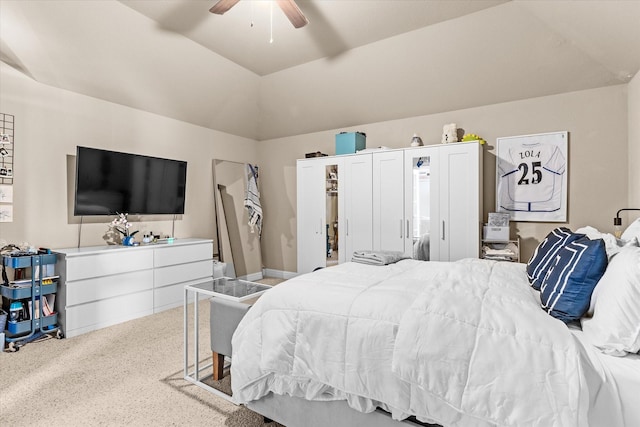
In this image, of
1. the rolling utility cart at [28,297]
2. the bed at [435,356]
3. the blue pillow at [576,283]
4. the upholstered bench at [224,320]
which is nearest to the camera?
the bed at [435,356]

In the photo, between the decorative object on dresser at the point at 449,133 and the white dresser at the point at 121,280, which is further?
the decorative object on dresser at the point at 449,133

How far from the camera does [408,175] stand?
418cm

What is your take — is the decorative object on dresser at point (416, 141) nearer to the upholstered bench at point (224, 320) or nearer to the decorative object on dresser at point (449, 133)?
the decorative object on dresser at point (449, 133)

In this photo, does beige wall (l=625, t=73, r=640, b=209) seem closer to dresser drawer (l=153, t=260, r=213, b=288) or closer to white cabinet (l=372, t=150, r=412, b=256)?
white cabinet (l=372, t=150, r=412, b=256)

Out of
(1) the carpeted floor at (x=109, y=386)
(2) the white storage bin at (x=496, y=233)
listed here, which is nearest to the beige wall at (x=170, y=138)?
(2) the white storage bin at (x=496, y=233)

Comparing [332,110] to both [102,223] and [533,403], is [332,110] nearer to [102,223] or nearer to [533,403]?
[102,223]

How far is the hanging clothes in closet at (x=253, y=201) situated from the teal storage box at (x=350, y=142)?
1672 millimetres

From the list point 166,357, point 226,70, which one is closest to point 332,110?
point 226,70

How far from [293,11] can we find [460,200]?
102 inches

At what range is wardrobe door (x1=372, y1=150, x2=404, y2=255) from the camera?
4230mm

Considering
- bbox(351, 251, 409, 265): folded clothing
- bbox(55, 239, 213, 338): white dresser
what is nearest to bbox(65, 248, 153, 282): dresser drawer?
bbox(55, 239, 213, 338): white dresser

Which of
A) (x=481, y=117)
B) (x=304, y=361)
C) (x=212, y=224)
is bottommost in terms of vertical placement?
(x=304, y=361)

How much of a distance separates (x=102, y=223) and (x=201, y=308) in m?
1.53

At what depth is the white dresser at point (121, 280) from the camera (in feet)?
10.7
